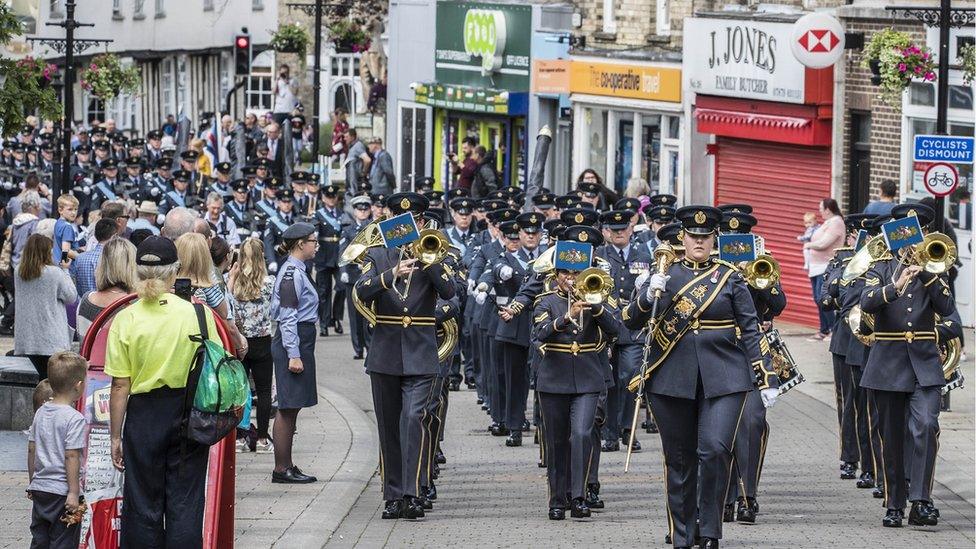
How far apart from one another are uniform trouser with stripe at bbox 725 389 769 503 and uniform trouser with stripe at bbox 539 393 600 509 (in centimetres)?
93

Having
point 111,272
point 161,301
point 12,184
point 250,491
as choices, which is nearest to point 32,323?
point 250,491

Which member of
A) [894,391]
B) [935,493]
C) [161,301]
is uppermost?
[161,301]

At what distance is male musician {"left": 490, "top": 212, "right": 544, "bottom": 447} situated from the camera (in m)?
16.8

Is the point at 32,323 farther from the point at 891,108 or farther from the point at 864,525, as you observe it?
the point at 891,108

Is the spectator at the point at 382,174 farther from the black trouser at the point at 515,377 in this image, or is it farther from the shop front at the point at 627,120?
the black trouser at the point at 515,377

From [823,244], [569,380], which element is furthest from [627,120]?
[569,380]

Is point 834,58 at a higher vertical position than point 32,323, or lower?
higher

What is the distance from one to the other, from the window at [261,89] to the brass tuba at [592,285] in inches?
1952

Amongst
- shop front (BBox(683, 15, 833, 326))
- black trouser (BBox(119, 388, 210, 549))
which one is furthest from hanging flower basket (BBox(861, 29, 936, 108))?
black trouser (BBox(119, 388, 210, 549))

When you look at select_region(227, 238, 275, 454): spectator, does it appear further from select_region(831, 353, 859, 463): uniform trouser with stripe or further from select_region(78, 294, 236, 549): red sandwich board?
select_region(831, 353, 859, 463): uniform trouser with stripe

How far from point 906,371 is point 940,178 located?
6.09 m

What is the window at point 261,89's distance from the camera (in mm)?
62469

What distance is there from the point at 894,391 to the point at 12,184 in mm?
23514

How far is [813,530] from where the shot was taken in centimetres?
1309
